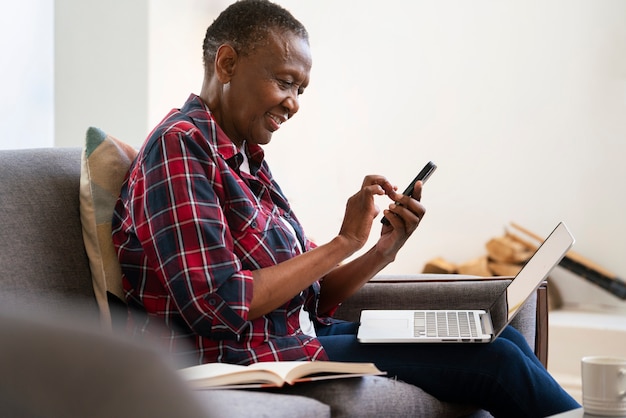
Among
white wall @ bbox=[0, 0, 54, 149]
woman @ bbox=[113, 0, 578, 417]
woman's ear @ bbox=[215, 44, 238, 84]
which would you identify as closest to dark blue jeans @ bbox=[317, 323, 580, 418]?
woman @ bbox=[113, 0, 578, 417]

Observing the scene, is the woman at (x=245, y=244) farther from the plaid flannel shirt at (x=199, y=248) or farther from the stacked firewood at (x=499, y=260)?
the stacked firewood at (x=499, y=260)

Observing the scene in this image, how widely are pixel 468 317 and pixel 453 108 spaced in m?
1.83

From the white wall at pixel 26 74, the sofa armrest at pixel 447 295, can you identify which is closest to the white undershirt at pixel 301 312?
the sofa armrest at pixel 447 295

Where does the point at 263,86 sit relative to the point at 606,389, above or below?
above

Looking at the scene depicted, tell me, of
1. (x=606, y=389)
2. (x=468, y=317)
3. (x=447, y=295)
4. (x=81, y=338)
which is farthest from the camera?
(x=447, y=295)

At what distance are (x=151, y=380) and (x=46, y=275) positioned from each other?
3.19ft

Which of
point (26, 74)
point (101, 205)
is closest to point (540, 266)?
point (101, 205)

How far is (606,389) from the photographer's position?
46.4 inches

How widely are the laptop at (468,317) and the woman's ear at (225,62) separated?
49 cm

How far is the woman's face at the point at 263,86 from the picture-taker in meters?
1.59

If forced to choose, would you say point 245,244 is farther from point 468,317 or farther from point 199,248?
point 468,317

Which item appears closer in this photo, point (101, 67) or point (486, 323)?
point (486, 323)

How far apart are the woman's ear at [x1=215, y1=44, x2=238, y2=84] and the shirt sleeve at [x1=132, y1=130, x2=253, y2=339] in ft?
0.70

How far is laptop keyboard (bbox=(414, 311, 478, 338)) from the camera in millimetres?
1518
